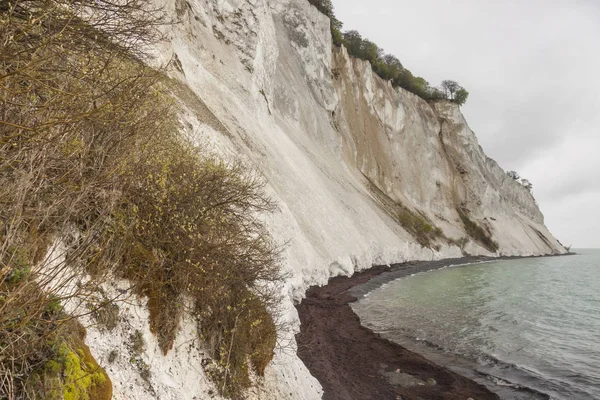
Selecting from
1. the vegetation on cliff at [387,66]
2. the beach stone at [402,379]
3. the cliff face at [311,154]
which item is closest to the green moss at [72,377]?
the cliff face at [311,154]

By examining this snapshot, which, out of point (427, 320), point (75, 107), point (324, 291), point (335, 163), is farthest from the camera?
point (335, 163)

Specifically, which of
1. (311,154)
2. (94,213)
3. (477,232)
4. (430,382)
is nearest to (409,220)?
(311,154)

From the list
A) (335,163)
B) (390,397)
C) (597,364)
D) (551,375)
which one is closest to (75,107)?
(390,397)

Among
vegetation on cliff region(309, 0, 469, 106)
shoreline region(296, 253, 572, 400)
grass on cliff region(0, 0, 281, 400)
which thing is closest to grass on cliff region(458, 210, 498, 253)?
vegetation on cliff region(309, 0, 469, 106)

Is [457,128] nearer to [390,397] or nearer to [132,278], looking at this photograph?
[390,397]

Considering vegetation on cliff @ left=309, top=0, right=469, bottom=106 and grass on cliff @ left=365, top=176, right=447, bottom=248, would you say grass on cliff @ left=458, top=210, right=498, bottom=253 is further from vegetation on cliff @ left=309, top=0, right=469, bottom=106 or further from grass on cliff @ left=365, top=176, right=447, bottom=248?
vegetation on cliff @ left=309, top=0, right=469, bottom=106

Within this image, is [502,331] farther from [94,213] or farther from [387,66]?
[387,66]

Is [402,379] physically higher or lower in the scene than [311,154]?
lower
